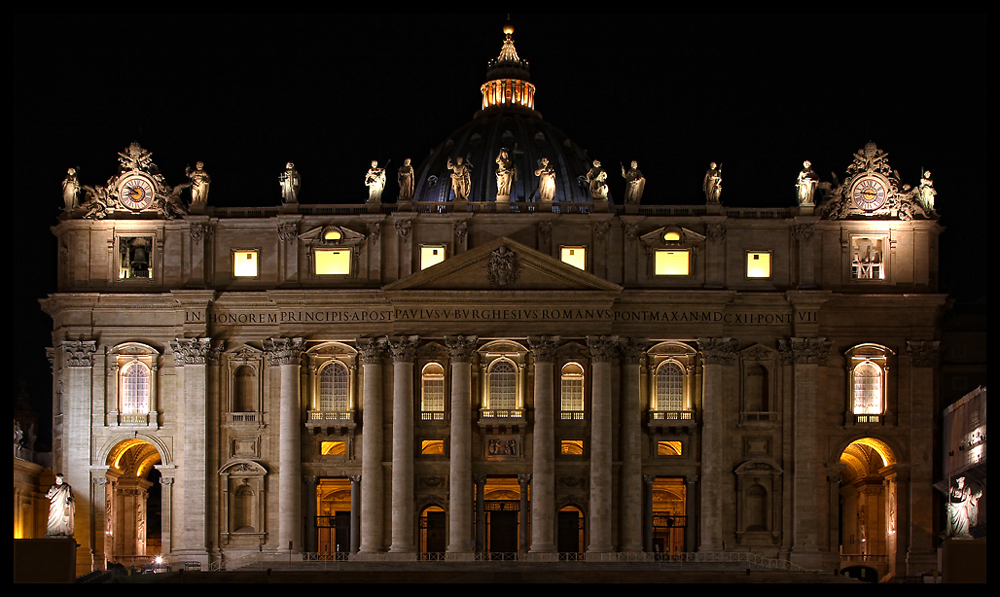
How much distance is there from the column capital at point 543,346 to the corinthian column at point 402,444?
6.10 meters

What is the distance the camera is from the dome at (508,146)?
125 m

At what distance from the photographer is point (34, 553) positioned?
69875 mm

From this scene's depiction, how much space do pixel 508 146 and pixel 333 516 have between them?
3990cm

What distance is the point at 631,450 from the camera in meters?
89.6

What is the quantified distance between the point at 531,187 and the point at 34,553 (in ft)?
202

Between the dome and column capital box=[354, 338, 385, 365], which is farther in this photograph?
the dome

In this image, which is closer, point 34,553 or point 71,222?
point 34,553

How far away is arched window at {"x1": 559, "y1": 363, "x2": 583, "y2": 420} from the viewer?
298 feet

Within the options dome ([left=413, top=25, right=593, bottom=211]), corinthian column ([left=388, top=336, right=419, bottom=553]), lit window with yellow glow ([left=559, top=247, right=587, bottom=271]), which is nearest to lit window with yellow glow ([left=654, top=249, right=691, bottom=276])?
lit window with yellow glow ([left=559, top=247, right=587, bottom=271])

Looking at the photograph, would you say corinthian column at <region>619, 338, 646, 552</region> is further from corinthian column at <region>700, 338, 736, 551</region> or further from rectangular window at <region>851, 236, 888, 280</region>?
rectangular window at <region>851, 236, 888, 280</region>

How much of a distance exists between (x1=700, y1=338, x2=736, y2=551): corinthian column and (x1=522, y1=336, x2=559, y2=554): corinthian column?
24.4 feet

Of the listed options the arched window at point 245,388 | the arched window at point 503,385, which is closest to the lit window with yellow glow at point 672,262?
the arched window at point 503,385

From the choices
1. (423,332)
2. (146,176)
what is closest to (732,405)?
(423,332)

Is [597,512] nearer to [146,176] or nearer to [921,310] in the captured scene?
[921,310]
